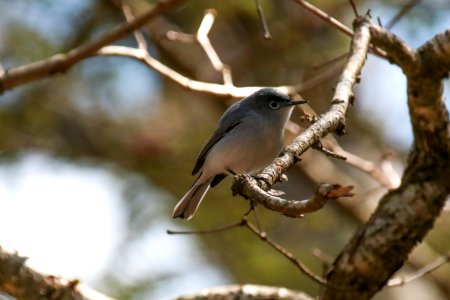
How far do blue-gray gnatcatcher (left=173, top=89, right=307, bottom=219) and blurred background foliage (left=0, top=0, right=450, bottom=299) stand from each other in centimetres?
138

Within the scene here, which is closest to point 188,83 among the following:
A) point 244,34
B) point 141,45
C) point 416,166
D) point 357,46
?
point 141,45

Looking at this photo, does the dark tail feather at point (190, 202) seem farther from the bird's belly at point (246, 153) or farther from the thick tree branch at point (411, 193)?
the thick tree branch at point (411, 193)

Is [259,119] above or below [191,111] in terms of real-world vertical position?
below

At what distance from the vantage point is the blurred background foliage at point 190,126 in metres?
6.50

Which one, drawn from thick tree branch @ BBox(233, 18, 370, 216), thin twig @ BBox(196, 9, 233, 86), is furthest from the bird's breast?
thick tree branch @ BBox(233, 18, 370, 216)

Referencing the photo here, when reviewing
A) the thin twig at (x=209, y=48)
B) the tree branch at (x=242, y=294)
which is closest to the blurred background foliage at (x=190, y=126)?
the thin twig at (x=209, y=48)

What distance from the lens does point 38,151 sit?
6.96 meters

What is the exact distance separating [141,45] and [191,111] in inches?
120

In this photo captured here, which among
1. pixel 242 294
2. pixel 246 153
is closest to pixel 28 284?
pixel 242 294

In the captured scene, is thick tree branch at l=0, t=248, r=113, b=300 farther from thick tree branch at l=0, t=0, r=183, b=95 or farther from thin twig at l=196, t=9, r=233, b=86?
thin twig at l=196, t=9, r=233, b=86

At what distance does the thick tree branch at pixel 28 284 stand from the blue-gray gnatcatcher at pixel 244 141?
102 centimetres

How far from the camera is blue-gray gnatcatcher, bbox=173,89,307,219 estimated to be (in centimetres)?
441

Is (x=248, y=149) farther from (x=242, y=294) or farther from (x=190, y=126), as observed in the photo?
(x=190, y=126)

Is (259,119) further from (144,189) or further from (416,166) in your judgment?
(144,189)
